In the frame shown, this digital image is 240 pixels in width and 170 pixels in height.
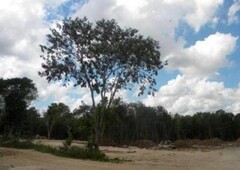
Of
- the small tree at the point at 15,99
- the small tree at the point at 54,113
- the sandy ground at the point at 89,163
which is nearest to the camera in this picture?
the sandy ground at the point at 89,163

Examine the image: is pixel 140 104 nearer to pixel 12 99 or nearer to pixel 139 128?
pixel 139 128

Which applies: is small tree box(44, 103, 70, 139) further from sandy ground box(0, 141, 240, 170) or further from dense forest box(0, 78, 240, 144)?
sandy ground box(0, 141, 240, 170)

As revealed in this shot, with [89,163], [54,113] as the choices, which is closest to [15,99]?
[54,113]

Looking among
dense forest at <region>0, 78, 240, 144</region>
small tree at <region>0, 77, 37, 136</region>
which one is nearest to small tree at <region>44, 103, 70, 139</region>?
dense forest at <region>0, 78, 240, 144</region>

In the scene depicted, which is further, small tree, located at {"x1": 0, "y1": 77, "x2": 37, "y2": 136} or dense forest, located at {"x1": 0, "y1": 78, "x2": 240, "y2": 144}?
dense forest, located at {"x1": 0, "y1": 78, "x2": 240, "y2": 144}

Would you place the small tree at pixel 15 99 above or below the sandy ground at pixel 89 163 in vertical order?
above

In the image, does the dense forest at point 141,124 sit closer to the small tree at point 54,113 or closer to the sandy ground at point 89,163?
the small tree at point 54,113

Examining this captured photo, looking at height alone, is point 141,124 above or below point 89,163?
above

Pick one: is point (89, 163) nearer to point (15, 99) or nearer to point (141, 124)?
point (15, 99)

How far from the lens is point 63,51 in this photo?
112 feet

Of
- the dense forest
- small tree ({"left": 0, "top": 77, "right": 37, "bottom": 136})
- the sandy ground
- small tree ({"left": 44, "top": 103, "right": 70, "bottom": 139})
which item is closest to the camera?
the sandy ground

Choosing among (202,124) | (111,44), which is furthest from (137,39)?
(202,124)

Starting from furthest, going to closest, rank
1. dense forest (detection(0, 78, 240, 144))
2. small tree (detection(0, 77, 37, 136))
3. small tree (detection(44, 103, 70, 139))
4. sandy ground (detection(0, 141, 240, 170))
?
1. dense forest (detection(0, 78, 240, 144))
2. small tree (detection(44, 103, 70, 139))
3. small tree (detection(0, 77, 37, 136))
4. sandy ground (detection(0, 141, 240, 170))

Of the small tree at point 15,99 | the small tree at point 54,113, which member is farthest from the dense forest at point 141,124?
the small tree at point 15,99
